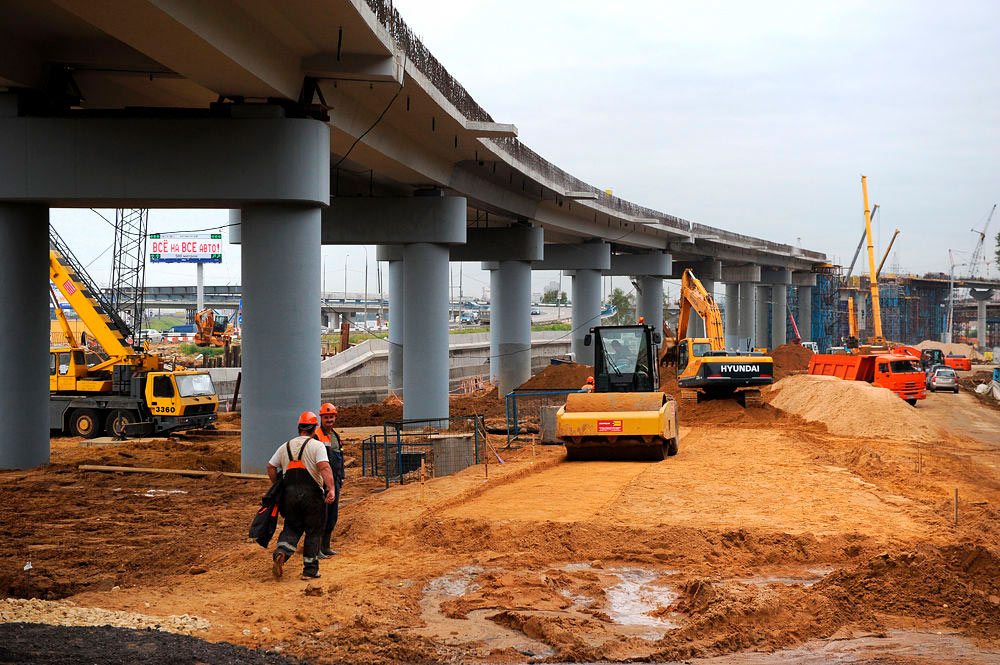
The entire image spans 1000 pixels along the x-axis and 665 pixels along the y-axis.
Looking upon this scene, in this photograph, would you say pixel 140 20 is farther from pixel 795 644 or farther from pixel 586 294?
pixel 586 294

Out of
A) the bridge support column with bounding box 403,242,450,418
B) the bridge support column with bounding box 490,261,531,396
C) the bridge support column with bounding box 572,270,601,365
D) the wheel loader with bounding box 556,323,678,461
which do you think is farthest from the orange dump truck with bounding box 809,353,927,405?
the wheel loader with bounding box 556,323,678,461

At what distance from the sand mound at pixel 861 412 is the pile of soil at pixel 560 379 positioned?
8679 mm

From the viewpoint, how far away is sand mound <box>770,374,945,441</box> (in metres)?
29.6

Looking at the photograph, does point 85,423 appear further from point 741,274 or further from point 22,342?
point 741,274

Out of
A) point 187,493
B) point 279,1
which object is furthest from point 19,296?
point 279,1

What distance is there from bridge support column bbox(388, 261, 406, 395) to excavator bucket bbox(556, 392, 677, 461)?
22217 millimetres

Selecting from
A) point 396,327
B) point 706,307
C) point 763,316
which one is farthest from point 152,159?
point 763,316

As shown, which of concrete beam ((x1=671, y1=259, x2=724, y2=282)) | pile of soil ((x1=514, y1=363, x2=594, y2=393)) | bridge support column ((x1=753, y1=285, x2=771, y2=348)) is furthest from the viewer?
bridge support column ((x1=753, y1=285, x2=771, y2=348))

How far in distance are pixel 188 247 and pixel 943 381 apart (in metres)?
80.9

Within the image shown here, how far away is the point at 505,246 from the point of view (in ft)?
133

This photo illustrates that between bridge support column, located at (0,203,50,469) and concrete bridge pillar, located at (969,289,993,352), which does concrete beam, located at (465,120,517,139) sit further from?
concrete bridge pillar, located at (969,289,993,352)

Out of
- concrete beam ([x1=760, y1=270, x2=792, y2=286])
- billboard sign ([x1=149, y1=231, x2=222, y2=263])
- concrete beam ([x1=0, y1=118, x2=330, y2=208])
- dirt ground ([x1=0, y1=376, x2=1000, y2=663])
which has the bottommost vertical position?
dirt ground ([x1=0, y1=376, x2=1000, y2=663])

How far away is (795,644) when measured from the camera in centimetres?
873

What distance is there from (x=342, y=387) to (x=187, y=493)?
2825cm
